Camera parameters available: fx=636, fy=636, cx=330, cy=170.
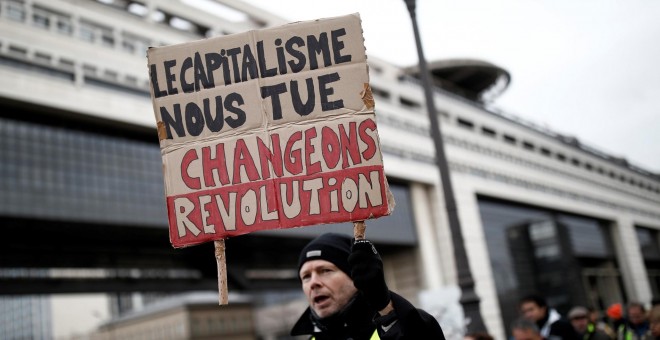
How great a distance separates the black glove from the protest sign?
2.37 ft

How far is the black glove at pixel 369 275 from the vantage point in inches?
94.7

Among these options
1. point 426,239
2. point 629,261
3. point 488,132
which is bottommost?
point 629,261

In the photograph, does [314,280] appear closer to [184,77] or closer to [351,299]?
[351,299]

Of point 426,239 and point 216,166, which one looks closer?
point 216,166

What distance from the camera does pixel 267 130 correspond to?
3.46 m

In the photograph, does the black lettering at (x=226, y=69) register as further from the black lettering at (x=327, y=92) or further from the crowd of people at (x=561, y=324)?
the crowd of people at (x=561, y=324)

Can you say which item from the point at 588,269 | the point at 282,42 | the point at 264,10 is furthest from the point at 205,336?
the point at 282,42

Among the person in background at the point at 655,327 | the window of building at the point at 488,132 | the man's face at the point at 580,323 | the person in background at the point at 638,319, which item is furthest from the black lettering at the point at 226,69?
the window of building at the point at 488,132

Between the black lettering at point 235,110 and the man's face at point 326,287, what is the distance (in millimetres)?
890

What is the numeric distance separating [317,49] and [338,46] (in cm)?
12

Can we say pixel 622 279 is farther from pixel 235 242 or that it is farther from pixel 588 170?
pixel 235 242

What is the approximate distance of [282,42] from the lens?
3.53 meters

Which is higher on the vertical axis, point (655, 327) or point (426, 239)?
point (426, 239)

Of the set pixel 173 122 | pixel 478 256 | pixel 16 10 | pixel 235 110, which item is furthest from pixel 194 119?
pixel 478 256
